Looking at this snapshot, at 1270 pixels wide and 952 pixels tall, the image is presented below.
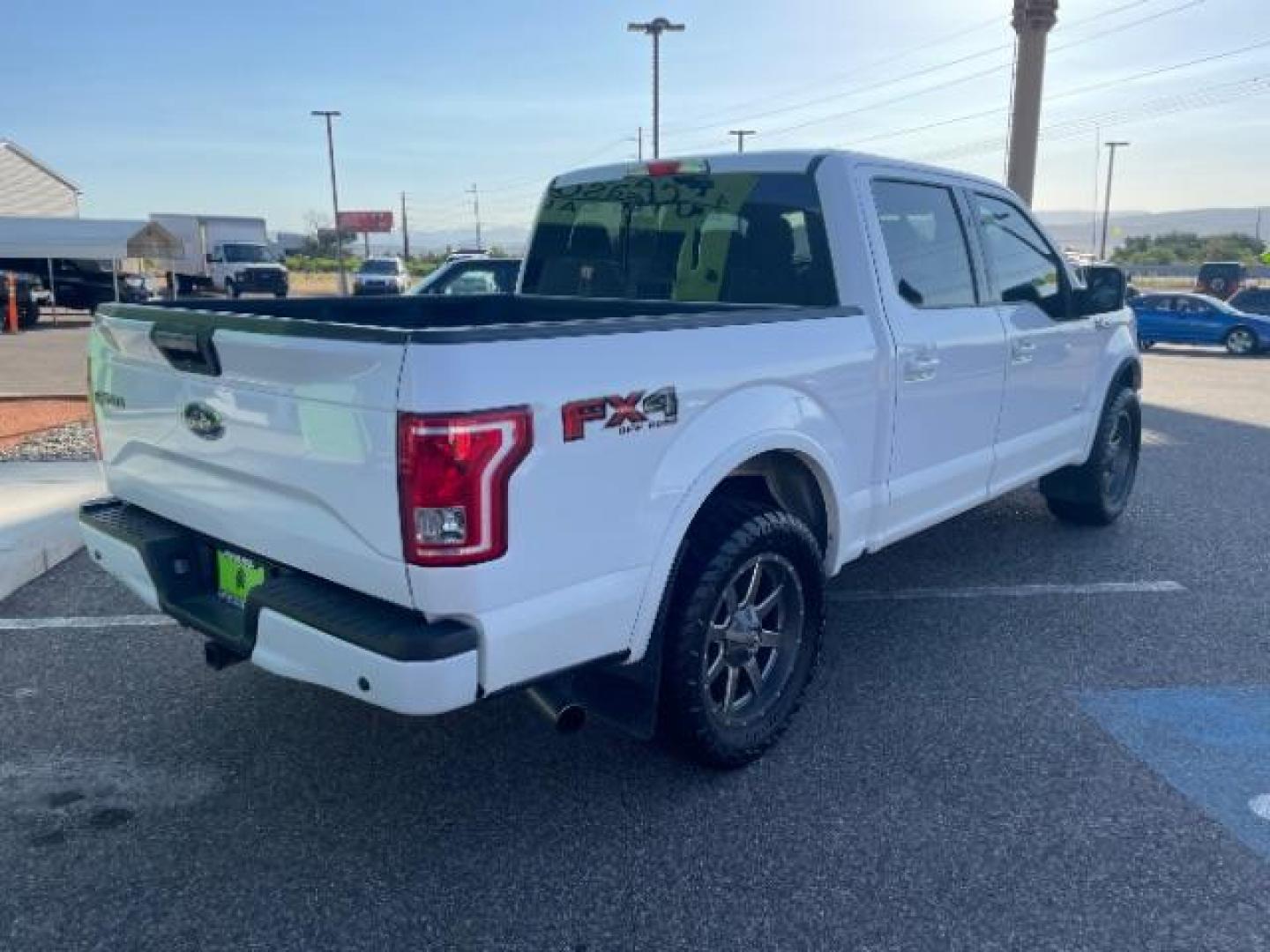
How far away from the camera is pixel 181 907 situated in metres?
2.51

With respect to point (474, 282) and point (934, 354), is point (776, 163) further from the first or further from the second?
point (474, 282)

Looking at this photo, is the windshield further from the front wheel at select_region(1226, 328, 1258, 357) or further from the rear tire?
the rear tire

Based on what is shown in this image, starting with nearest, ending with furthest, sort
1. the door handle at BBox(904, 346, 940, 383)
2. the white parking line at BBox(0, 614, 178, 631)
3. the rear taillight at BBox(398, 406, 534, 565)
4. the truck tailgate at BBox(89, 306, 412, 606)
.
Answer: the rear taillight at BBox(398, 406, 534, 565)
the truck tailgate at BBox(89, 306, 412, 606)
the door handle at BBox(904, 346, 940, 383)
the white parking line at BBox(0, 614, 178, 631)

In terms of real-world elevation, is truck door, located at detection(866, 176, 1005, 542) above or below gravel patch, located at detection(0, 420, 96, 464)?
above

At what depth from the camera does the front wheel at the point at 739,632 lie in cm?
293

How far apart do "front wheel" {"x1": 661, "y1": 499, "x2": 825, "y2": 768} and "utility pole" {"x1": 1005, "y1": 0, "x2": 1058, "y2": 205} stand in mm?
16848

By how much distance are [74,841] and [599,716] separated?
5.06 feet

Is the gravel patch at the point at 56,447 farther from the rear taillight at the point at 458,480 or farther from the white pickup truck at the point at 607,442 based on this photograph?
the rear taillight at the point at 458,480

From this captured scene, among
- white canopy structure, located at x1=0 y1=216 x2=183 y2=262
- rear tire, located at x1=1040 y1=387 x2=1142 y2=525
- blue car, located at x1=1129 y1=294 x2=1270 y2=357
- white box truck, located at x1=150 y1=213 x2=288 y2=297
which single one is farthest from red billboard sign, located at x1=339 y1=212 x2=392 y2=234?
rear tire, located at x1=1040 y1=387 x2=1142 y2=525

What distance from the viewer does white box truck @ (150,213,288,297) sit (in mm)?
33875

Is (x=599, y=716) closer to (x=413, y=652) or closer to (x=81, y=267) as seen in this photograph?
(x=413, y=652)

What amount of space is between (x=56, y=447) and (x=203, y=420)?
6.05 meters

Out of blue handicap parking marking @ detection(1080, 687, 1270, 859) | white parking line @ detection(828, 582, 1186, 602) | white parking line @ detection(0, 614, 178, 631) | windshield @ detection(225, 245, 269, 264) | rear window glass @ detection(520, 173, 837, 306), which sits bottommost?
blue handicap parking marking @ detection(1080, 687, 1270, 859)

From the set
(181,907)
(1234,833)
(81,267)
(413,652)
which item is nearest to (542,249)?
(413,652)
